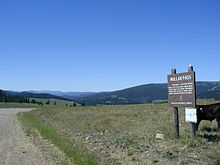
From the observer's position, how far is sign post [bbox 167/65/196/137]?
37.6ft

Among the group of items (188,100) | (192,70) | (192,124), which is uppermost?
(192,70)

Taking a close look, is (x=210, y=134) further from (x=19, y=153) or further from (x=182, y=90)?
(x=19, y=153)

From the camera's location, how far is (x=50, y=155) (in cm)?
1088

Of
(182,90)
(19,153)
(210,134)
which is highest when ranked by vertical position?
(182,90)

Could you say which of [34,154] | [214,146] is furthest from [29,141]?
[214,146]

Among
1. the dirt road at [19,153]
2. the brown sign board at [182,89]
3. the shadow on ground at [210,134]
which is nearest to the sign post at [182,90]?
the brown sign board at [182,89]

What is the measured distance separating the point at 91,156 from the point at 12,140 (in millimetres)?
6165

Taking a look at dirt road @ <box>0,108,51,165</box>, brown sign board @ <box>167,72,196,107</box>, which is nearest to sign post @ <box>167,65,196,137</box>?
brown sign board @ <box>167,72,196,107</box>

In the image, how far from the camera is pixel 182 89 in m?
12.1

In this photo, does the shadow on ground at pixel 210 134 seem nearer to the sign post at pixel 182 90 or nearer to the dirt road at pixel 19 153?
the sign post at pixel 182 90

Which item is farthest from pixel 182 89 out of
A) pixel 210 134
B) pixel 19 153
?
pixel 19 153

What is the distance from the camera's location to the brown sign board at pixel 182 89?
1146 cm

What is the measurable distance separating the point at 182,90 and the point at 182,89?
0.04m

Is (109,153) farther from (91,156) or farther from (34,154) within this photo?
(34,154)
